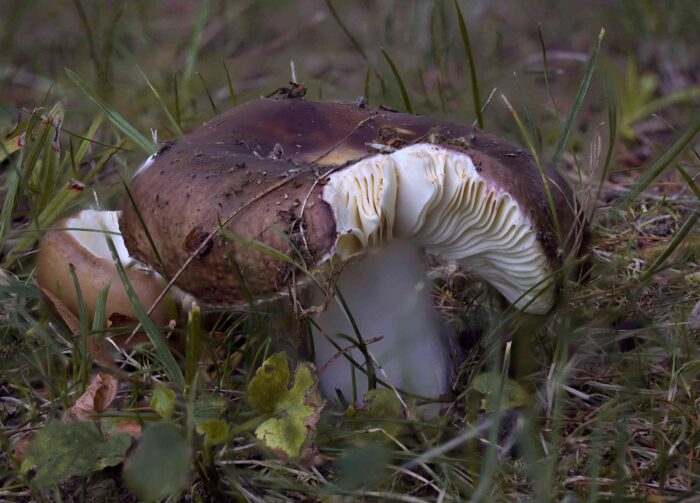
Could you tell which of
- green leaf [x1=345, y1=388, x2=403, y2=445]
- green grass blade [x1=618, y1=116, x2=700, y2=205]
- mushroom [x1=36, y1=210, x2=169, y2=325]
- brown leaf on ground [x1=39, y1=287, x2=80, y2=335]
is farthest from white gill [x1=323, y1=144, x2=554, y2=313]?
brown leaf on ground [x1=39, y1=287, x2=80, y2=335]

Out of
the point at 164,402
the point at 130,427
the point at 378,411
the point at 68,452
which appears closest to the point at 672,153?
the point at 378,411

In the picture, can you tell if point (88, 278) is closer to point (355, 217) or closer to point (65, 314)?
point (65, 314)

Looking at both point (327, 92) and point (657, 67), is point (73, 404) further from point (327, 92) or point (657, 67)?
point (657, 67)

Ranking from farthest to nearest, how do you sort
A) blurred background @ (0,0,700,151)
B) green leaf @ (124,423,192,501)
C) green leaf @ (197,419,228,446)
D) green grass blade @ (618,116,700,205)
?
blurred background @ (0,0,700,151) < green grass blade @ (618,116,700,205) < green leaf @ (197,419,228,446) < green leaf @ (124,423,192,501)

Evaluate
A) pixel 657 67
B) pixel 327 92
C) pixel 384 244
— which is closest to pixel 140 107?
pixel 327 92

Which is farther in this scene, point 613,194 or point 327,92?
point 327,92

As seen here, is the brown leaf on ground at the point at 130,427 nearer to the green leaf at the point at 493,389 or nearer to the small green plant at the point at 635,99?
the green leaf at the point at 493,389

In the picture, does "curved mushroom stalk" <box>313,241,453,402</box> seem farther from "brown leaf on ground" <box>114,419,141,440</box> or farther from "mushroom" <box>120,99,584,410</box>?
"brown leaf on ground" <box>114,419,141,440</box>

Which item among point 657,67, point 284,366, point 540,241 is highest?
point 540,241

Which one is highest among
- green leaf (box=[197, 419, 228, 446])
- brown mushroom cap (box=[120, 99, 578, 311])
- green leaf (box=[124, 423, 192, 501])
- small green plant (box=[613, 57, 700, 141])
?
brown mushroom cap (box=[120, 99, 578, 311])
